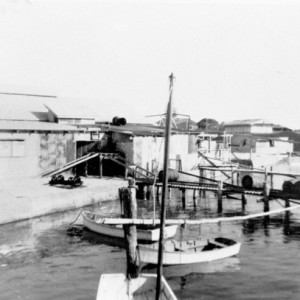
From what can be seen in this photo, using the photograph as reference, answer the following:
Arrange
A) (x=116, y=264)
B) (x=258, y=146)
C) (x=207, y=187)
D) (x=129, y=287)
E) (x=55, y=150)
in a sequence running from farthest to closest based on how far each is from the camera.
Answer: (x=258, y=146) → (x=55, y=150) → (x=207, y=187) → (x=116, y=264) → (x=129, y=287)

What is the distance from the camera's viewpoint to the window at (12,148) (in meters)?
39.2

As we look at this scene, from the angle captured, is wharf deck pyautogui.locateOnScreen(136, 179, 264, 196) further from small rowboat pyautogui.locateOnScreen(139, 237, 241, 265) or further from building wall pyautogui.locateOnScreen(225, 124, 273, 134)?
building wall pyautogui.locateOnScreen(225, 124, 273, 134)

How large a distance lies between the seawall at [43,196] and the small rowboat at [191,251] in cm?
1278

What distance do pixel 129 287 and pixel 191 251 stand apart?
748 centimetres

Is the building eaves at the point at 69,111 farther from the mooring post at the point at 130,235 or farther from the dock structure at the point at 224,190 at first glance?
the mooring post at the point at 130,235

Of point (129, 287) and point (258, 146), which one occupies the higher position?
point (258, 146)

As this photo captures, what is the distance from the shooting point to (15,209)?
3089cm

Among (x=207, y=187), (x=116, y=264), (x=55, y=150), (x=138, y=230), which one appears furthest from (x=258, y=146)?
(x=116, y=264)

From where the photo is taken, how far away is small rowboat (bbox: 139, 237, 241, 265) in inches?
841

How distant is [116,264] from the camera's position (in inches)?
884

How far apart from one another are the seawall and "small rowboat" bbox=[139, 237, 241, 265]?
1278 centimetres

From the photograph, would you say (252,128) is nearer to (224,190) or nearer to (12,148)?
(224,190)

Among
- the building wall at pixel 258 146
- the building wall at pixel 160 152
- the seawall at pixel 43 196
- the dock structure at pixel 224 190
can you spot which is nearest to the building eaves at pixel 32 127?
the seawall at pixel 43 196

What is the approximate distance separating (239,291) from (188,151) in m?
35.2
